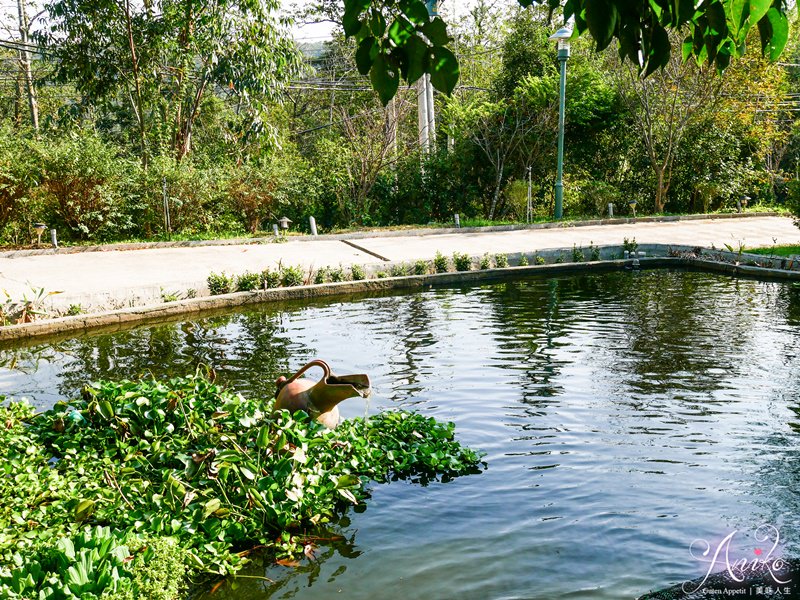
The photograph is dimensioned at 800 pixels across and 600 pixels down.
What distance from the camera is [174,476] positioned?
4.86m

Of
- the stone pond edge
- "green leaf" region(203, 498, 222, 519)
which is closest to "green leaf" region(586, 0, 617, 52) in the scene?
"green leaf" region(203, 498, 222, 519)

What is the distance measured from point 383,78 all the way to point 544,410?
5367 mm

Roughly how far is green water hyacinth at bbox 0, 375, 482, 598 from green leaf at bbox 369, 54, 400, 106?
94.7 inches

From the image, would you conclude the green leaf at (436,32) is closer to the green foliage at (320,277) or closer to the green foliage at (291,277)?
the green foliage at (291,277)

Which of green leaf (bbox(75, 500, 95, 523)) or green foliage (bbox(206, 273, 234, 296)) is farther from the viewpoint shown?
green foliage (bbox(206, 273, 234, 296))

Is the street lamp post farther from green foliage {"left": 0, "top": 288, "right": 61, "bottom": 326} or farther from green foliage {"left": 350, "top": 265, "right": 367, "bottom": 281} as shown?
green foliage {"left": 0, "top": 288, "right": 61, "bottom": 326}

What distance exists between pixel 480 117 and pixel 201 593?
71.1 ft

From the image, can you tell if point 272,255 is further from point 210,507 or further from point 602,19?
point 602,19

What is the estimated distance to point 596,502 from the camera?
5.41 metres

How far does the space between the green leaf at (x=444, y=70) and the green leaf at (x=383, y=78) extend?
0.17m

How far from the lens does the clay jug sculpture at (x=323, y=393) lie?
5.85 metres

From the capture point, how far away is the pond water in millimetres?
4660

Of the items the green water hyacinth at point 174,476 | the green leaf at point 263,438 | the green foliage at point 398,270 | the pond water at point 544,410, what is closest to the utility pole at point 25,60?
the green foliage at point 398,270

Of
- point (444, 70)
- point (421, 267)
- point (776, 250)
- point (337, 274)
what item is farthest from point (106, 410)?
point (776, 250)
